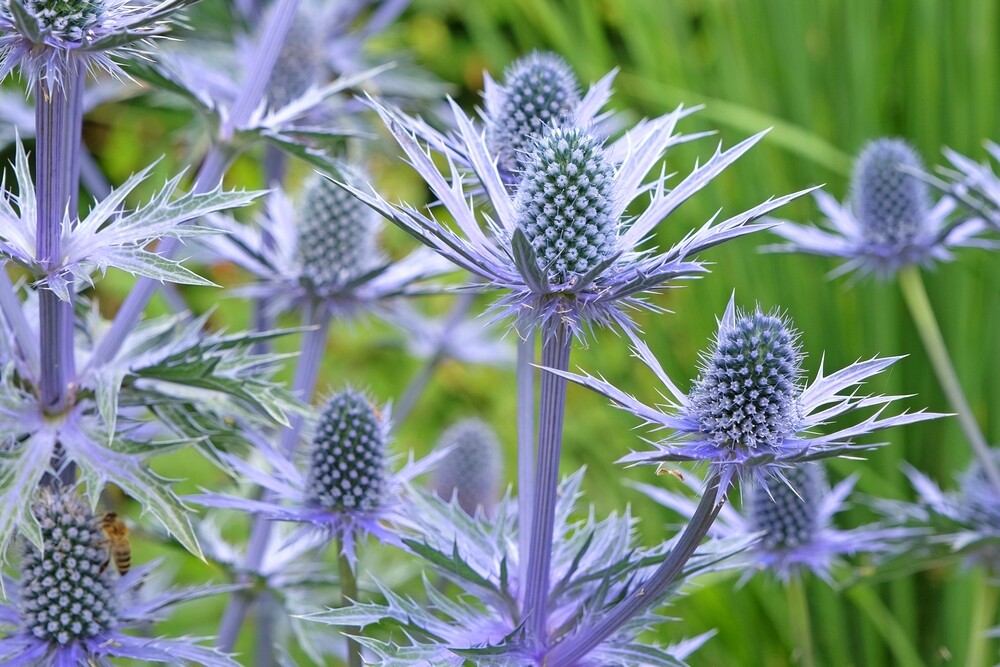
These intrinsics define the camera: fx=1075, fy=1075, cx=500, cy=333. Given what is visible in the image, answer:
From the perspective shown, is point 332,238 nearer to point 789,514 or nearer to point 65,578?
point 65,578

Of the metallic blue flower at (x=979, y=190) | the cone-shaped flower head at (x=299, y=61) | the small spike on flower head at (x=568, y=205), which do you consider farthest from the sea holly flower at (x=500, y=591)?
the cone-shaped flower head at (x=299, y=61)

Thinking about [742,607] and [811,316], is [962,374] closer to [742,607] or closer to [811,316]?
[811,316]

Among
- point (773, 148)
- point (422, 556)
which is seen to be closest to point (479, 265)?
point (422, 556)

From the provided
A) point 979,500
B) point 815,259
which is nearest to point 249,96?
point 979,500

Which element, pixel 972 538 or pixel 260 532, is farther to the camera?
pixel 260 532

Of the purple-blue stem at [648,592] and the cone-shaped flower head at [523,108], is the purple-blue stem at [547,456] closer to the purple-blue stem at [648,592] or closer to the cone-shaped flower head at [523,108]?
the purple-blue stem at [648,592]

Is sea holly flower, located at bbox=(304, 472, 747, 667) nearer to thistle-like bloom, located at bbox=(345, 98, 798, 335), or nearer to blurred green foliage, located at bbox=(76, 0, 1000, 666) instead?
thistle-like bloom, located at bbox=(345, 98, 798, 335)

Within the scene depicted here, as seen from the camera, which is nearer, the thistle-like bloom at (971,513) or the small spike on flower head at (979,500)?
the thistle-like bloom at (971,513)
